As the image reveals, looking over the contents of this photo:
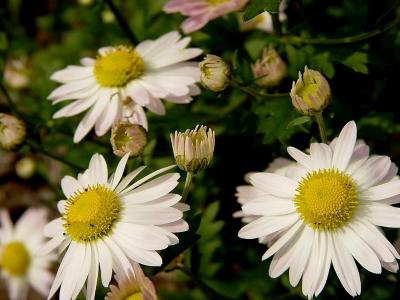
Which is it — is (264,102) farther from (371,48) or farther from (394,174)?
(394,174)

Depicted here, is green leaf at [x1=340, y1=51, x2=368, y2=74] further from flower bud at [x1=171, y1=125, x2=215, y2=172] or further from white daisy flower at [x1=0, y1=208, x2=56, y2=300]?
white daisy flower at [x1=0, y1=208, x2=56, y2=300]

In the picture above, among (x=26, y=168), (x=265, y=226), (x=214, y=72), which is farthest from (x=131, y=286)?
(x=26, y=168)

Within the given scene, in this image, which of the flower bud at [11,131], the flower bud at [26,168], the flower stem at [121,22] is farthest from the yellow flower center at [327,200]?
the flower bud at [26,168]

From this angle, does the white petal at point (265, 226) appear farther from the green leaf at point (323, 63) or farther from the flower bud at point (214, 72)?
the green leaf at point (323, 63)

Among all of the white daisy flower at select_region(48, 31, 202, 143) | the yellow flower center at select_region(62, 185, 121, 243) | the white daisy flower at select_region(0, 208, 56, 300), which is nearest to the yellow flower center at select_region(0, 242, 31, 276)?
the white daisy flower at select_region(0, 208, 56, 300)

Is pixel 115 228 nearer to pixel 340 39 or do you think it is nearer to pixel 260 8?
Answer: pixel 260 8

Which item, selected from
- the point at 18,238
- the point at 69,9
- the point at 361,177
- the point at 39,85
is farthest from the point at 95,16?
the point at 361,177
